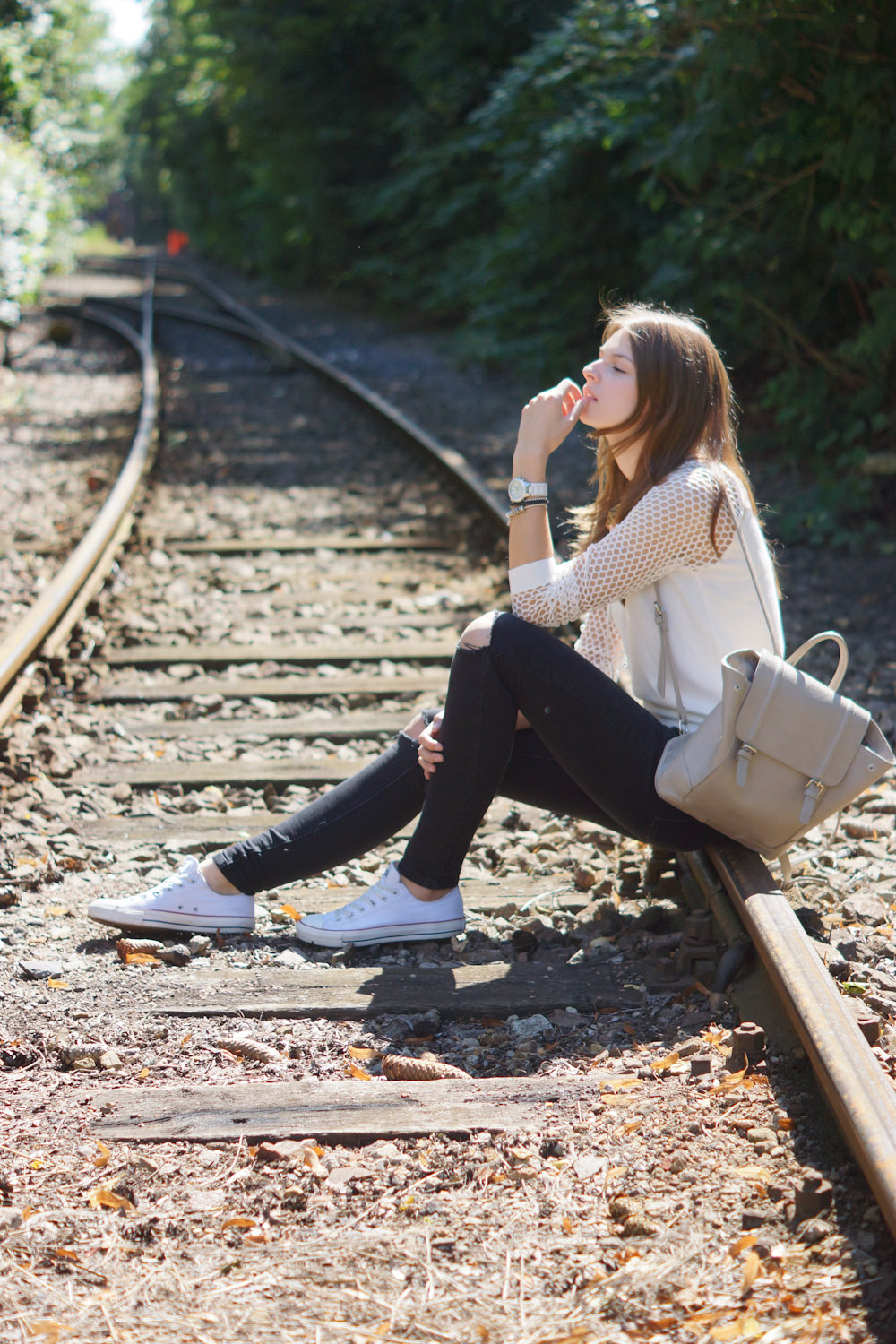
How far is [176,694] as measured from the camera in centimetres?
463

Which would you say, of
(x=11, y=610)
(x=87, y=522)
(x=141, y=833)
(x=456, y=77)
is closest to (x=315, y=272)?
(x=456, y=77)

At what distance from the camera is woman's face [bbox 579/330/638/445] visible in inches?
110

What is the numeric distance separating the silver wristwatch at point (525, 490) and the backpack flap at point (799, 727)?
2.46 feet

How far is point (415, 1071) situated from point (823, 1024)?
73cm

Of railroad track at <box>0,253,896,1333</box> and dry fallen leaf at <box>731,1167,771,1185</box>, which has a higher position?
dry fallen leaf at <box>731,1167,771,1185</box>

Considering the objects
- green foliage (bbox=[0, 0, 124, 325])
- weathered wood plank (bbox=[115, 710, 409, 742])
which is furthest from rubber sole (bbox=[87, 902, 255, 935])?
green foliage (bbox=[0, 0, 124, 325])

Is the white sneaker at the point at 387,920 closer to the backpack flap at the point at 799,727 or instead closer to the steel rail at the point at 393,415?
the backpack flap at the point at 799,727

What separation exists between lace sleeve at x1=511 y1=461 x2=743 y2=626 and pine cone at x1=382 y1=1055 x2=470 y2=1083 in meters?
1.01

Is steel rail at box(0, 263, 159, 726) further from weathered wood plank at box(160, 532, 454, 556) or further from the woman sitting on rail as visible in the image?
the woman sitting on rail

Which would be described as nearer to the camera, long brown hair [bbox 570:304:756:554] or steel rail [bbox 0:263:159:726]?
long brown hair [bbox 570:304:756:554]

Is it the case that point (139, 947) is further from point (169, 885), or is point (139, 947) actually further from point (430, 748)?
point (430, 748)

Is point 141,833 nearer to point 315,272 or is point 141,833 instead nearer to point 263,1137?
Answer: point 263,1137

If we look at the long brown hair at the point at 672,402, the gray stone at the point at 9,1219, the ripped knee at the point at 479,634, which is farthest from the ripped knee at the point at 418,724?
the gray stone at the point at 9,1219

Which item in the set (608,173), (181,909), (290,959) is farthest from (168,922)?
(608,173)
